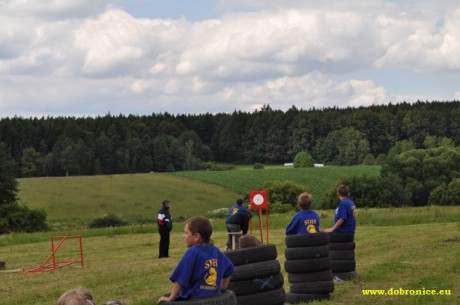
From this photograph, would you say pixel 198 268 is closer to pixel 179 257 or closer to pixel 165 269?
pixel 165 269

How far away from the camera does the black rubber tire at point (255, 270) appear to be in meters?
10.6

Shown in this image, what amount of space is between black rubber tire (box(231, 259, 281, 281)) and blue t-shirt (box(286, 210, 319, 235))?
6.28 ft

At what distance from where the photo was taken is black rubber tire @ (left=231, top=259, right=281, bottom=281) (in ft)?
34.9

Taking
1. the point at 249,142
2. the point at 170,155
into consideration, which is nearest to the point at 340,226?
the point at 170,155

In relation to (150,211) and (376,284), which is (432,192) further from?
(376,284)

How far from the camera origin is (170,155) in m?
146

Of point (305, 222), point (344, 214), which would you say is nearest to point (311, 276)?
point (305, 222)

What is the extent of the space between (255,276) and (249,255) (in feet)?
1.15

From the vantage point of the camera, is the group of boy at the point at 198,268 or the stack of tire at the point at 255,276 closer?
the group of boy at the point at 198,268

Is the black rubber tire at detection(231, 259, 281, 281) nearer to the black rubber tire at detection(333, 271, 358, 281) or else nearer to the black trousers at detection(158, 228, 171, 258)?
the black rubber tire at detection(333, 271, 358, 281)

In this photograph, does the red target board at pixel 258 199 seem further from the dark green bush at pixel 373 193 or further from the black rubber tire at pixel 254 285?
the dark green bush at pixel 373 193

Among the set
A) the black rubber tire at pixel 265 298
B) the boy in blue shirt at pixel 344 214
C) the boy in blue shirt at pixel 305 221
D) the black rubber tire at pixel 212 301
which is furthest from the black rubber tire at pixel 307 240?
the black rubber tire at pixel 212 301

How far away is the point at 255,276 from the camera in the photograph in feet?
35.2

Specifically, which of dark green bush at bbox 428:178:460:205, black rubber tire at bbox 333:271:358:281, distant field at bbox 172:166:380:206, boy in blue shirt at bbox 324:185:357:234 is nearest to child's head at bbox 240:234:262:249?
boy in blue shirt at bbox 324:185:357:234
